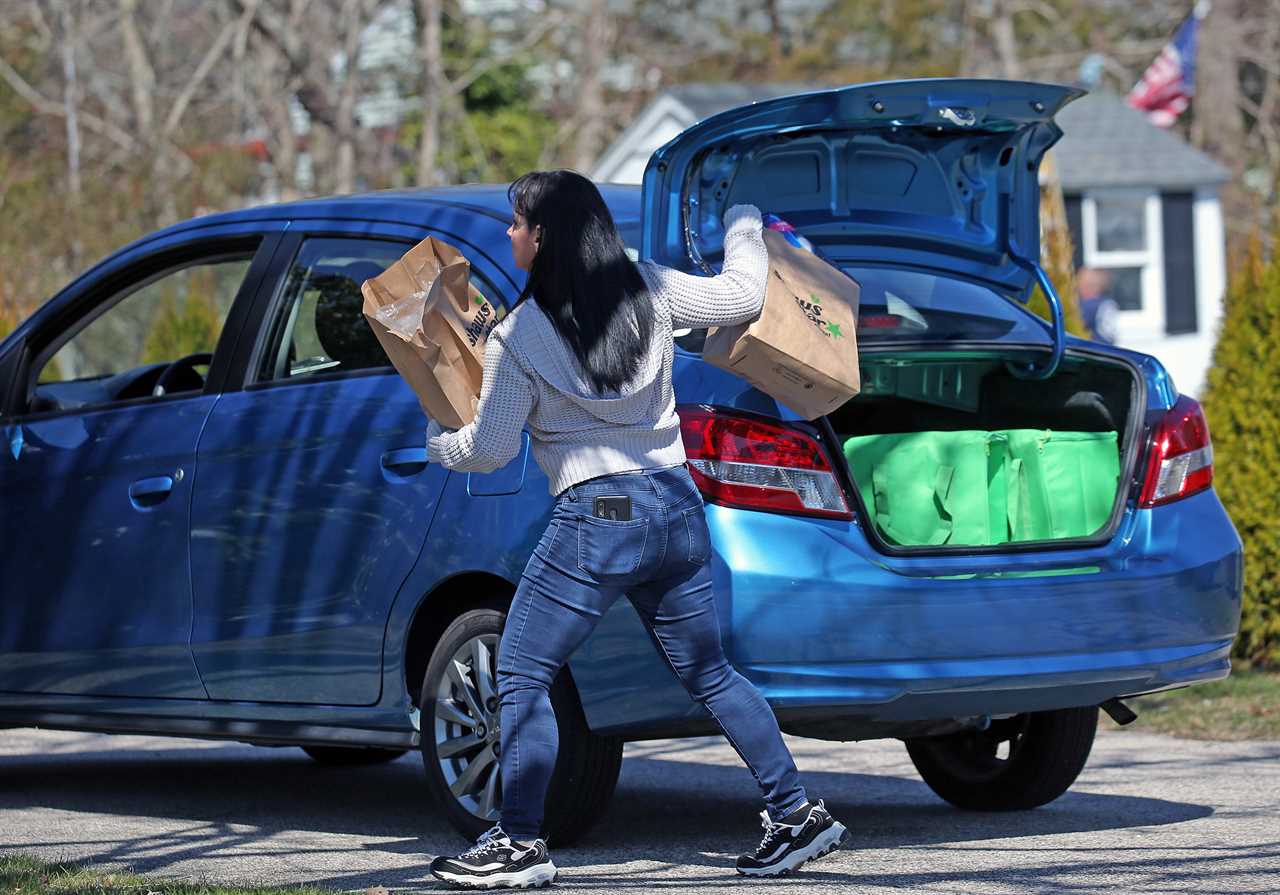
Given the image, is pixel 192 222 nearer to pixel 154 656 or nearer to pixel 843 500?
pixel 154 656

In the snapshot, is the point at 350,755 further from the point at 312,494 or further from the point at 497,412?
the point at 497,412

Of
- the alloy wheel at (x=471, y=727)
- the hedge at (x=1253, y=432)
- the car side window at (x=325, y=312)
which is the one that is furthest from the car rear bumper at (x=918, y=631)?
the hedge at (x=1253, y=432)

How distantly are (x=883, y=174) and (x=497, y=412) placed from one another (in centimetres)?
160

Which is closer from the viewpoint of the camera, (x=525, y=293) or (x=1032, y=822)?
(x=525, y=293)

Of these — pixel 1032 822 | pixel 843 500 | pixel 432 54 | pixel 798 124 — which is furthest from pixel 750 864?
pixel 432 54

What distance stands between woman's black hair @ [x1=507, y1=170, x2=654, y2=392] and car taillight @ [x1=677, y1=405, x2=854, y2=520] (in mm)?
279

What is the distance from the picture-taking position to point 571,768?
5211 mm

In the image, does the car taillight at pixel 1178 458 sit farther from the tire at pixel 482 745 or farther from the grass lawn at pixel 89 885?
the grass lawn at pixel 89 885

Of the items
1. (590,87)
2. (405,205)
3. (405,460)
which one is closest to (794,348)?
(405,460)

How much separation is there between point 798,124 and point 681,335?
61 centimetres

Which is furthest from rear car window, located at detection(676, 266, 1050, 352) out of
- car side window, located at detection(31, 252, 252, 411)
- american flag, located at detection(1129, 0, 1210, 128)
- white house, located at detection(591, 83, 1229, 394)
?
white house, located at detection(591, 83, 1229, 394)

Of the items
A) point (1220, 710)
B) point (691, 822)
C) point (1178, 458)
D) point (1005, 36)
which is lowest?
point (1220, 710)

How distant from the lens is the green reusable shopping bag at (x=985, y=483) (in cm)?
548

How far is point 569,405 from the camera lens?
481 centimetres
